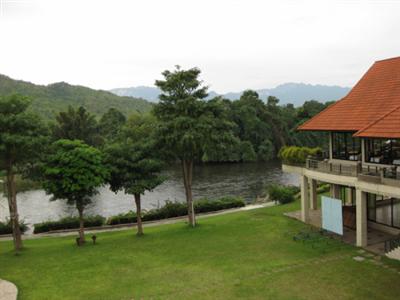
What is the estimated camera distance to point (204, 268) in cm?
1891

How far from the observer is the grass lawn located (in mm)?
16000

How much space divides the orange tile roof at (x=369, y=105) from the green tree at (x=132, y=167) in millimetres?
10364

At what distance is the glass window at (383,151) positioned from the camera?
2062 cm

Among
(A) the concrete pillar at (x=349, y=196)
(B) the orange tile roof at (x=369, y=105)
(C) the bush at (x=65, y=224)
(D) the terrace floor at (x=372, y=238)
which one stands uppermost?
(B) the orange tile roof at (x=369, y=105)

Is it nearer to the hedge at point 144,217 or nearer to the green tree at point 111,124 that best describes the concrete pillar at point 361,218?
the hedge at point 144,217

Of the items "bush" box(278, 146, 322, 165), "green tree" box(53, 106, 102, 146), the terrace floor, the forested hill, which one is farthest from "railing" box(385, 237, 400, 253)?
the forested hill

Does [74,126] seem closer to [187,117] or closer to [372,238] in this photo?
[187,117]

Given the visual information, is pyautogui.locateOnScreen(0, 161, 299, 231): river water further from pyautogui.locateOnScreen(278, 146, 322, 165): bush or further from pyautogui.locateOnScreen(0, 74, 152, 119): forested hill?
pyautogui.locateOnScreen(0, 74, 152, 119): forested hill

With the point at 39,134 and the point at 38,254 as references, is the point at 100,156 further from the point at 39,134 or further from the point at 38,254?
the point at 38,254

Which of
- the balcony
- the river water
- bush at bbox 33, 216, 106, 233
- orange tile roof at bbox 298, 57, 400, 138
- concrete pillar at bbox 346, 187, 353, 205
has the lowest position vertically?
the river water

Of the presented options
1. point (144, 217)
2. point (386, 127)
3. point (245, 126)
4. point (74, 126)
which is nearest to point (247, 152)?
point (245, 126)

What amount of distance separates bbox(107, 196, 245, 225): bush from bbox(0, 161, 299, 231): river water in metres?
8.12

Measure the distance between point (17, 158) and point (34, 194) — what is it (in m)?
33.0

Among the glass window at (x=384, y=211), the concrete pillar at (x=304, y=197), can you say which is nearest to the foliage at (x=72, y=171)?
the concrete pillar at (x=304, y=197)
